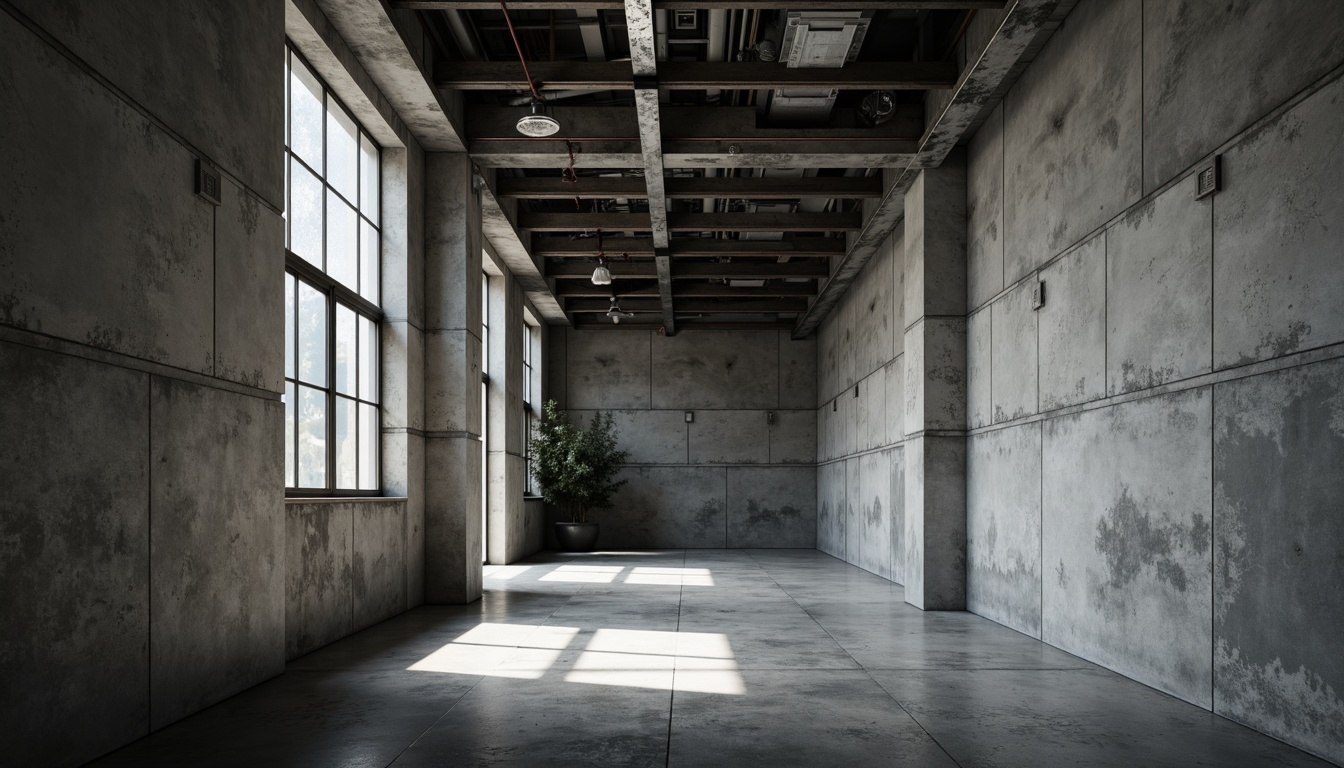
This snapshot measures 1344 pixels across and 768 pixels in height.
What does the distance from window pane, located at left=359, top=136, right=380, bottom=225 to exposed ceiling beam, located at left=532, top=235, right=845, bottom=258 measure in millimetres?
4927

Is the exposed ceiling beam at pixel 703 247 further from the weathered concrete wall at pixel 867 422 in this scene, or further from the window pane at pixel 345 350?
the window pane at pixel 345 350

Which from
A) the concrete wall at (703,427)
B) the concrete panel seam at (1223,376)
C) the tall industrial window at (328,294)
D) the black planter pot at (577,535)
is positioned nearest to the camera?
the concrete panel seam at (1223,376)

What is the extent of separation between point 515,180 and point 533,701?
7.21 metres

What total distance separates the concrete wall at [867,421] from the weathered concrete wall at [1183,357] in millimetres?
3318

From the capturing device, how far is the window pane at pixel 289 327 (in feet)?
21.1

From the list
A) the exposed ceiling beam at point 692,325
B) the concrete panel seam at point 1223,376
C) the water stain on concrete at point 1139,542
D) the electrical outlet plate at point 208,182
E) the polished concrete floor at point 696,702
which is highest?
the exposed ceiling beam at point 692,325

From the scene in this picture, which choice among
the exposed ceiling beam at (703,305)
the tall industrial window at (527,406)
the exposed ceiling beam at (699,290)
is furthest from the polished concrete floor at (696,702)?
the exposed ceiling beam at (703,305)

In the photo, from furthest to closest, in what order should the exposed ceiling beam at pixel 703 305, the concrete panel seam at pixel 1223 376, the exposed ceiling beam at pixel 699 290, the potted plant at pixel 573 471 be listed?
the exposed ceiling beam at pixel 703 305 → the potted plant at pixel 573 471 → the exposed ceiling beam at pixel 699 290 → the concrete panel seam at pixel 1223 376

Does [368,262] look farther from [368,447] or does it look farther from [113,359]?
[113,359]

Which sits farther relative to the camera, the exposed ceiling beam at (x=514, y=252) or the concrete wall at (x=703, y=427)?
the concrete wall at (x=703, y=427)

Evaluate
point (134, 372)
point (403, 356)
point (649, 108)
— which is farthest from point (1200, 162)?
point (403, 356)

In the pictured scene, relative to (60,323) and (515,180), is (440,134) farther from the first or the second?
(60,323)

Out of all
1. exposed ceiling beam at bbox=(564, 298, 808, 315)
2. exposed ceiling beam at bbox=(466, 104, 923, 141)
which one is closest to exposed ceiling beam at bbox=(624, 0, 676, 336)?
exposed ceiling beam at bbox=(466, 104, 923, 141)

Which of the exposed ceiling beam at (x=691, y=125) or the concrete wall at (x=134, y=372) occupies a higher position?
the exposed ceiling beam at (x=691, y=125)
